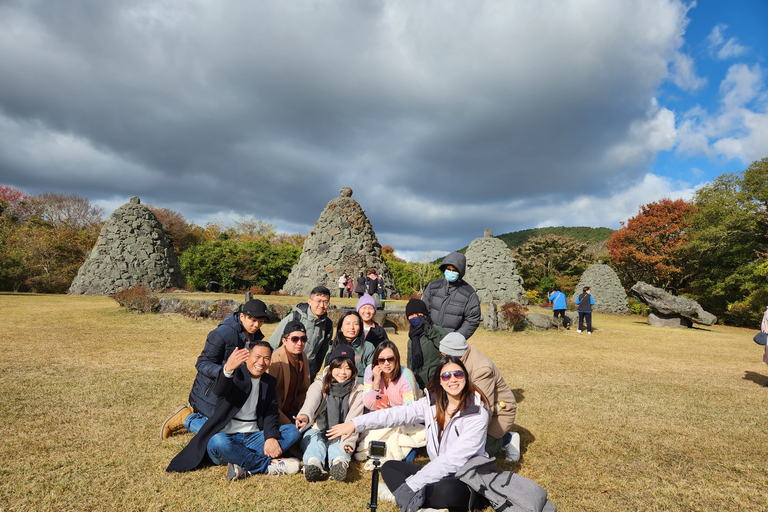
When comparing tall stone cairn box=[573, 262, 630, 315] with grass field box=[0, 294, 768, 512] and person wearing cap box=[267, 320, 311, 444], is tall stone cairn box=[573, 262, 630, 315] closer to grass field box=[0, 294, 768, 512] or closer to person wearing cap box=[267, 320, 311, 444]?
grass field box=[0, 294, 768, 512]

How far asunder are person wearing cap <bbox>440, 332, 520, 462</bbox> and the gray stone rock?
15459mm

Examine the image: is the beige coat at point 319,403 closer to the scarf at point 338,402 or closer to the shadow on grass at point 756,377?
the scarf at point 338,402

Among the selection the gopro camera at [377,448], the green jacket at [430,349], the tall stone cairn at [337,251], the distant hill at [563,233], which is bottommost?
the gopro camera at [377,448]

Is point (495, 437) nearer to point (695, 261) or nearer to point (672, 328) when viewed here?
point (672, 328)

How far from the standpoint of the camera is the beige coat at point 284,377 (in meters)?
3.58

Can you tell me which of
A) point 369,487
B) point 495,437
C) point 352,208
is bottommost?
point 369,487

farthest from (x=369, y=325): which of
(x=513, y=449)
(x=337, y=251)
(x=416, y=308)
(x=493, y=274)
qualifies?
(x=493, y=274)

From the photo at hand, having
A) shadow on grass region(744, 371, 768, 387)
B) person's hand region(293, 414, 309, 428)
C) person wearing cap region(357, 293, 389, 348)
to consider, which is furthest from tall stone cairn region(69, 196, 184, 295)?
shadow on grass region(744, 371, 768, 387)

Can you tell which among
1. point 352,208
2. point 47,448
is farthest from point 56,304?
point 47,448

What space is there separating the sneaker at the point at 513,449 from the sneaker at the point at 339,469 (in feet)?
5.07

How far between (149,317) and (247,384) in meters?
10.8

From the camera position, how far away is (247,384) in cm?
307

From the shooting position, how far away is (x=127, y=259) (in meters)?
18.8

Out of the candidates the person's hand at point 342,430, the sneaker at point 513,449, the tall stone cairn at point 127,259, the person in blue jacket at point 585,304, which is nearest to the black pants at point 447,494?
the person's hand at point 342,430
